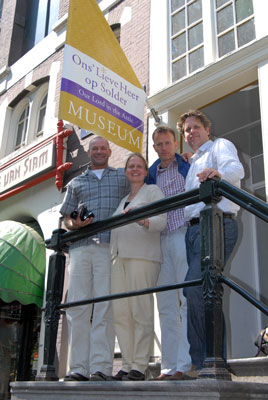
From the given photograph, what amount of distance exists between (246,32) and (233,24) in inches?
11.8

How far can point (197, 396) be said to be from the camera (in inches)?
82.5

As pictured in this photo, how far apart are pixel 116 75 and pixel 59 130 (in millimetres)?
2657

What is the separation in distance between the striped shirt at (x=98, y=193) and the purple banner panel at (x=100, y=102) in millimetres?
1687

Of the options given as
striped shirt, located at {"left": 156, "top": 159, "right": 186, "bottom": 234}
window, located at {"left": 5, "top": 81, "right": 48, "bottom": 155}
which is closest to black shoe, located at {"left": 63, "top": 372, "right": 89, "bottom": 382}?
striped shirt, located at {"left": 156, "top": 159, "right": 186, "bottom": 234}

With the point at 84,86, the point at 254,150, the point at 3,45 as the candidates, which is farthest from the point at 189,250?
the point at 3,45

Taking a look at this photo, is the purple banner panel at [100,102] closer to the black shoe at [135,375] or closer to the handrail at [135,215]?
the handrail at [135,215]

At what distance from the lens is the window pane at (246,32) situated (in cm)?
595

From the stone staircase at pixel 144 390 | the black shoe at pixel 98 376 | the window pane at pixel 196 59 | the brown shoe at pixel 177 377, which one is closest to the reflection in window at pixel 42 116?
the window pane at pixel 196 59

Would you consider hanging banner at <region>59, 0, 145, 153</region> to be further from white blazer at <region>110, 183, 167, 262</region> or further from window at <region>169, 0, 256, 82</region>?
white blazer at <region>110, 183, 167, 262</region>

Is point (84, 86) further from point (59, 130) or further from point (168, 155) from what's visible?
point (59, 130)

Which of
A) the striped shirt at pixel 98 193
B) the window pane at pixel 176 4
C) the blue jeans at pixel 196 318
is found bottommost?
the blue jeans at pixel 196 318

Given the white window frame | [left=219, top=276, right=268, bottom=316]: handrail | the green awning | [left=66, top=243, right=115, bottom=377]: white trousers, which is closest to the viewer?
[left=219, top=276, right=268, bottom=316]: handrail

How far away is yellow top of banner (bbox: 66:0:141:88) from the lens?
577cm

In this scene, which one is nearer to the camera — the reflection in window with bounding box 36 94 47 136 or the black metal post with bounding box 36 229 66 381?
the black metal post with bounding box 36 229 66 381
